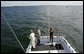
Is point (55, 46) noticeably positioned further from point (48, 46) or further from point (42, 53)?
point (42, 53)

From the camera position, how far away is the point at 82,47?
55.3 ft

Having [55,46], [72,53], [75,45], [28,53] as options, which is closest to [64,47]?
[55,46]

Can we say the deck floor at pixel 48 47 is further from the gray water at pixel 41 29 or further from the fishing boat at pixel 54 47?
the gray water at pixel 41 29

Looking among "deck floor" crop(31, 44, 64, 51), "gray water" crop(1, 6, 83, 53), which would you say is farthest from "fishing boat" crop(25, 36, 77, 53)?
"gray water" crop(1, 6, 83, 53)

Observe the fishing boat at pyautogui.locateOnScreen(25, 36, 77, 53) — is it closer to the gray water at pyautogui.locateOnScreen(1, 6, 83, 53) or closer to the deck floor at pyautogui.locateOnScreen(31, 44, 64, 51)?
the deck floor at pyautogui.locateOnScreen(31, 44, 64, 51)

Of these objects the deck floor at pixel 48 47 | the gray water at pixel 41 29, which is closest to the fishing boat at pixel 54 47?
the deck floor at pixel 48 47

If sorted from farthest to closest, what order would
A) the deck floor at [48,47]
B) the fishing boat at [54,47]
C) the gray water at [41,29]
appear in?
the gray water at [41,29], the deck floor at [48,47], the fishing boat at [54,47]

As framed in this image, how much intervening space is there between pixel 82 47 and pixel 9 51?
926cm

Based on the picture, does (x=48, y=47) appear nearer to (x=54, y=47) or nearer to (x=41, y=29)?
(x=54, y=47)

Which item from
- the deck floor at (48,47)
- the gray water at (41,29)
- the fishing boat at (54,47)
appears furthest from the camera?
the gray water at (41,29)

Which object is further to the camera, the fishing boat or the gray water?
the gray water

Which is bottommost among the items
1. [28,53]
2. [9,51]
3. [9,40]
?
[9,40]

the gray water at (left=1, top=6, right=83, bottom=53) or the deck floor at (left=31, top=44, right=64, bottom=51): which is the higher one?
the deck floor at (left=31, top=44, right=64, bottom=51)

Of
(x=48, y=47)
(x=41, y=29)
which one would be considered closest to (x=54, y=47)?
(x=48, y=47)
